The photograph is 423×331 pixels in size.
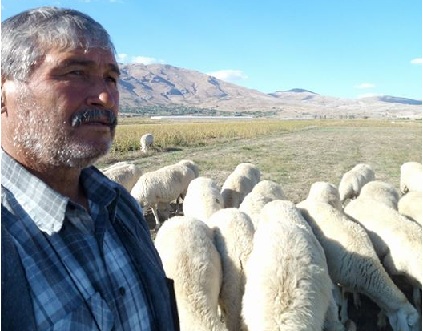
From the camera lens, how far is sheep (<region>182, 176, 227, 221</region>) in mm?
8641

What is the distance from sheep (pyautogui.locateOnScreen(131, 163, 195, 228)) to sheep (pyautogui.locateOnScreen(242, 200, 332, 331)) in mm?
5419

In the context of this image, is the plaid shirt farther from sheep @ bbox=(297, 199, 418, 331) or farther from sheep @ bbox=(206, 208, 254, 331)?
sheep @ bbox=(297, 199, 418, 331)

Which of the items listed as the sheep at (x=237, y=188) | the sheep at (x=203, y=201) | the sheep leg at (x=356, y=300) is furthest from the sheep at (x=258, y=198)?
the sheep leg at (x=356, y=300)

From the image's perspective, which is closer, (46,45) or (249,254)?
(46,45)

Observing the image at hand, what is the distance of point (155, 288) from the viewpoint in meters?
1.87

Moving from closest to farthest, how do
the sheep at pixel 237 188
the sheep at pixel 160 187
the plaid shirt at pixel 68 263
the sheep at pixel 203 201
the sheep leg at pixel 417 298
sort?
the plaid shirt at pixel 68 263
the sheep leg at pixel 417 298
the sheep at pixel 203 201
the sheep at pixel 237 188
the sheep at pixel 160 187

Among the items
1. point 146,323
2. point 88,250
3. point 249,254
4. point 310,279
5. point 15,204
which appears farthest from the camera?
point 249,254

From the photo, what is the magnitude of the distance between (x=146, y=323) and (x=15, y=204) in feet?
2.29

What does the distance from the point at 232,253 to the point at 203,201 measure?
3284 millimetres

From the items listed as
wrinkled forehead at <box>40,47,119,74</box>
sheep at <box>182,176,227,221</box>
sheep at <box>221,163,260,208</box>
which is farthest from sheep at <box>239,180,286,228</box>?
wrinkled forehead at <box>40,47,119,74</box>

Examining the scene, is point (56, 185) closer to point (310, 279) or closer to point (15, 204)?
point (15, 204)

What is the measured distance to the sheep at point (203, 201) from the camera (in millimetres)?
8641

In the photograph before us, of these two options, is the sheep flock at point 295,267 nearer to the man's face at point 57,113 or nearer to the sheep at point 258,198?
the sheep at point 258,198

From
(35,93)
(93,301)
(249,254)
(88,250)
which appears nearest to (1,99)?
(35,93)
